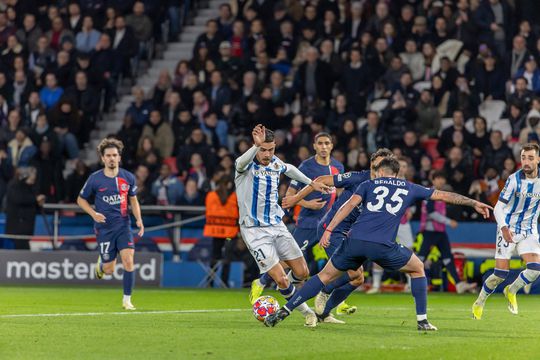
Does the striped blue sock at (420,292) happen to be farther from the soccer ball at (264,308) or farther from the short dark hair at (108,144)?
the short dark hair at (108,144)

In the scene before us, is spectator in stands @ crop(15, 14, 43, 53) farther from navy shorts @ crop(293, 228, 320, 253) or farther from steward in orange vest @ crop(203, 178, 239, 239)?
navy shorts @ crop(293, 228, 320, 253)

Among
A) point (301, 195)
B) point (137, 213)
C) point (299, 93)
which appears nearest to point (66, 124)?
point (299, 93)

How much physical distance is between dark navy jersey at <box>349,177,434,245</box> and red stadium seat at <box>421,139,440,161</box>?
12.6 metres

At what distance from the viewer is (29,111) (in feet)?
95.1

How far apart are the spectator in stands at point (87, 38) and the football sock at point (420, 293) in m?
18.6

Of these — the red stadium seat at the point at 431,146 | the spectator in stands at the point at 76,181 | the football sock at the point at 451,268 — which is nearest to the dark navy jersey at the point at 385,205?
the football sock at the point at 451,268

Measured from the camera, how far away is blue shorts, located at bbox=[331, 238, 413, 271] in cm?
1324

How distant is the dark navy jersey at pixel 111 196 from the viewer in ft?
58.5

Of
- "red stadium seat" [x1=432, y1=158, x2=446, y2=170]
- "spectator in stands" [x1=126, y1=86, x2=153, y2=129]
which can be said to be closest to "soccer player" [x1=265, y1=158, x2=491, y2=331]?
"red stadium seat" [x1=432, y1=158, x2=446, y2=170]

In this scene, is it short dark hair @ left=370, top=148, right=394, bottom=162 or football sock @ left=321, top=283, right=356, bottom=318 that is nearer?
short dark hair @ left=370, top=148, right=394, bottom=162

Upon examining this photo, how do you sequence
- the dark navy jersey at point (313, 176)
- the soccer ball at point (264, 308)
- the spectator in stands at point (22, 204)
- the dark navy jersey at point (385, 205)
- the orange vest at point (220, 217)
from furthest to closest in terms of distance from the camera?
the spectator in stands at point (22, 204) < the orange vest at point (220, 217) < the dark navy jersey at point (313, 176) < the soccer ball at point (264, 308) < the dark navy jersey at point (385, 205)

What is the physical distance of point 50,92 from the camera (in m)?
29.4

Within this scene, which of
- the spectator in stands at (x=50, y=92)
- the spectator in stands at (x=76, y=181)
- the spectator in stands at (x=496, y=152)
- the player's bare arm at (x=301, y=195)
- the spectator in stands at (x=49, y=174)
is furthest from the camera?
the spectator in stands at (x=50, y=92)

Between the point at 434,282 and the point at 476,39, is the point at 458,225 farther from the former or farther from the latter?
the point at 476,39
